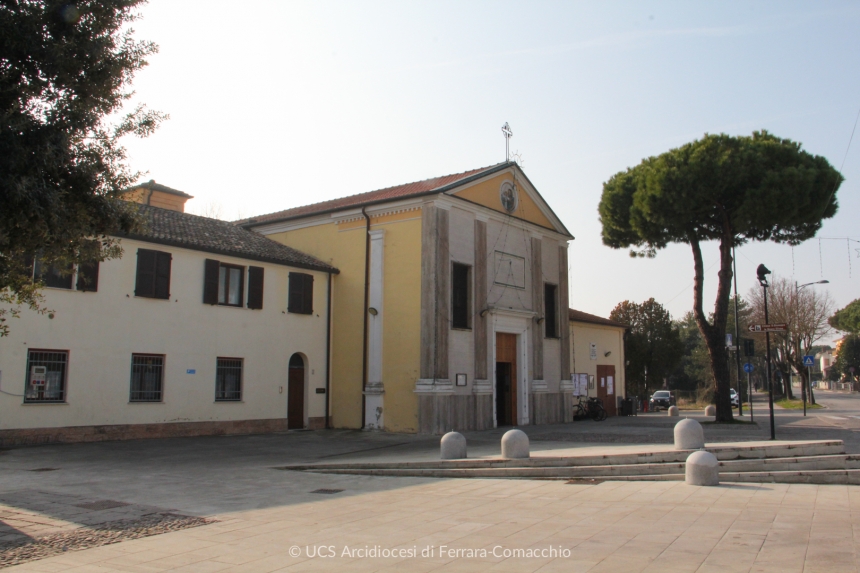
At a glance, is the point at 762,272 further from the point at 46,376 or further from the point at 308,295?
the point at 46,376

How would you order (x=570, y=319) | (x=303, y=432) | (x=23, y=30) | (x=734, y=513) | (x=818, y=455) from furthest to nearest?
(x=570, y=319)
(x=303, y=432)
(x=818, y=455)
(x=734, y=513)
(x=23, y=30)

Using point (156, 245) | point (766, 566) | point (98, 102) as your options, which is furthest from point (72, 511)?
point (156, 245)

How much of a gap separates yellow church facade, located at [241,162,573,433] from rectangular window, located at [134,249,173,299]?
6.16 meters

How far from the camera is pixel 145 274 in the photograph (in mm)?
18219

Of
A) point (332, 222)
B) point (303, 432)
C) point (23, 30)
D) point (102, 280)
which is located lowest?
point (303, 432)

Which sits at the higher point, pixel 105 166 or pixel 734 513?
pixel 105 166

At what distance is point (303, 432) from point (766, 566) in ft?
55.8

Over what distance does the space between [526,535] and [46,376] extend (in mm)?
13617

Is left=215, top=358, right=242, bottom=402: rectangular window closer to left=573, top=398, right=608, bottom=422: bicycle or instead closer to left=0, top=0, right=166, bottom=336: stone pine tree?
left=0, top=0, right=166, bottom=336: stone pine tree

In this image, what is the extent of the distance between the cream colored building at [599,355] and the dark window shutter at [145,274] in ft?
58.4

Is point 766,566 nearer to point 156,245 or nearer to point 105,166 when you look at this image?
point 105,166

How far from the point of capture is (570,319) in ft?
97.3

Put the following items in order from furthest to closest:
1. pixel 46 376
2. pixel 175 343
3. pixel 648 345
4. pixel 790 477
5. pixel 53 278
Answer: pixel 648 345 < pixel 175 343 < pixel 53 278 < pixel 46 376 < pixel 790 477

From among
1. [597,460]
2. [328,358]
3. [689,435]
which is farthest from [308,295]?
[689,435]
